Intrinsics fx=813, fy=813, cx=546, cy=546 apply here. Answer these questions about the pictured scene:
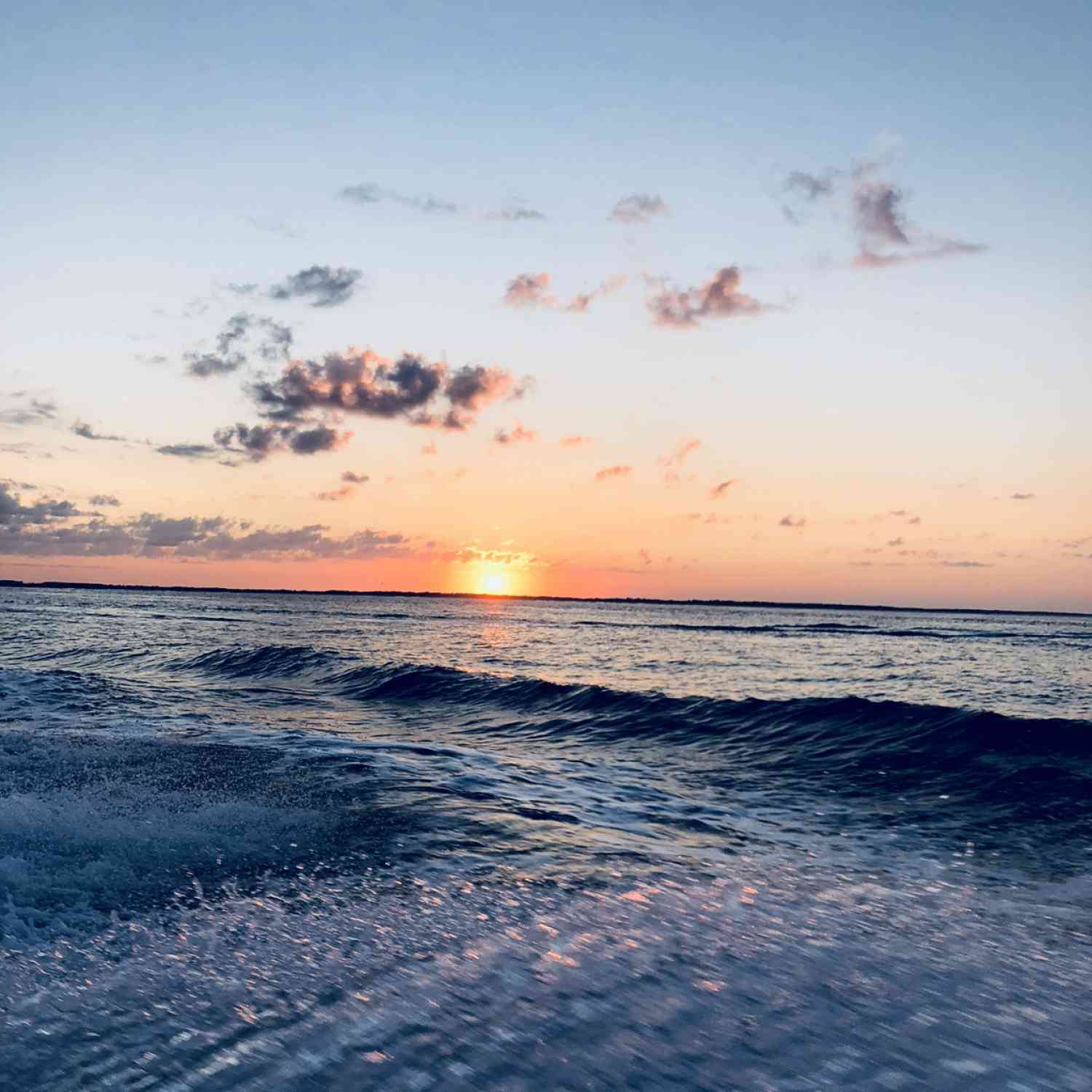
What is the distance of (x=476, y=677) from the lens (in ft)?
76.6

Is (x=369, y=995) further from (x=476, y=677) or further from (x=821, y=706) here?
(x=476, y=677)

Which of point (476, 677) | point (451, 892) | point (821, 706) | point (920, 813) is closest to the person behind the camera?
point (451, 892)

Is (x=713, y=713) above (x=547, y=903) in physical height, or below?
below

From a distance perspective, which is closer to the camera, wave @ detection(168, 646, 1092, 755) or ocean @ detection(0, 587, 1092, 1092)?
ocean @ detection(0, 587, 1092, 1092)

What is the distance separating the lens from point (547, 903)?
6141mm

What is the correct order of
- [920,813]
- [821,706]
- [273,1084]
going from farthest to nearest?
[821,706] → [920,813] → [273,1084]

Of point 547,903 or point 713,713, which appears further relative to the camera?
point 713,713

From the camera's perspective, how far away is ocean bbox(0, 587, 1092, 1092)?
12.9ft

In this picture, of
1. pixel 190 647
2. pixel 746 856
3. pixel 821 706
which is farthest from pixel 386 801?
pixel 190 647

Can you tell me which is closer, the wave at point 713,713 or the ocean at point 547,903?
the ocean at point 547,903

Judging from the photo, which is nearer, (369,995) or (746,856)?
(369,995)

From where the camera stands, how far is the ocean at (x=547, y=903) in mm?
3939

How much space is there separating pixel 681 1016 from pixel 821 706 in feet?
42.9

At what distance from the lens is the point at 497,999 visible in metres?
4.49
